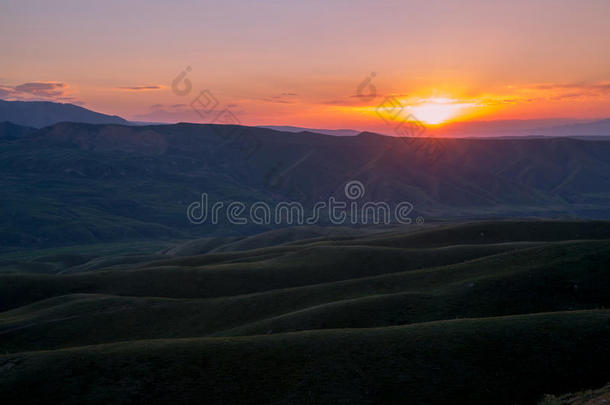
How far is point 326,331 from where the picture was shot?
42.2 meters

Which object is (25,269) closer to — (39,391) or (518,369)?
(39,391)

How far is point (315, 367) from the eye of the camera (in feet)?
117

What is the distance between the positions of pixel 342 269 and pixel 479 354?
159 ft

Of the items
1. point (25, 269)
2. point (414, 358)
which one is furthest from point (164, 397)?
point (25, 269)

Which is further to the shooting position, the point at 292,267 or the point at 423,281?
the point at 292,267

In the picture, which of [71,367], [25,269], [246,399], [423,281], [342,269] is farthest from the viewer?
[25,269]

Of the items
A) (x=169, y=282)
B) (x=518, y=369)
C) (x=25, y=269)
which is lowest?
(x=25, y=269)

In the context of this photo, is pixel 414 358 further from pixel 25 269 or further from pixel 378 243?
pixel 25 269

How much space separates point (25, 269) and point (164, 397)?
159752 millimetres

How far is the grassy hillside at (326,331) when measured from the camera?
33.2 m

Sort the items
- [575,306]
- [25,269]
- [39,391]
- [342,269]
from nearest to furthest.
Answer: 1. [39,391]
2. [575,306]
3. [342,269]
4. [25,269]

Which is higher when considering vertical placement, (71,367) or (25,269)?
(71,367)

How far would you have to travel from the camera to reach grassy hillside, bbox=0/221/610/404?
109 ft

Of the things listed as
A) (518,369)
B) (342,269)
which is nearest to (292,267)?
(342,269)
